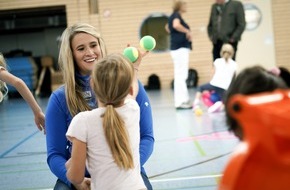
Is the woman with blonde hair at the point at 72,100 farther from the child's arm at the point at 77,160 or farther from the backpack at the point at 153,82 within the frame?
the backpack at the point at 153,82

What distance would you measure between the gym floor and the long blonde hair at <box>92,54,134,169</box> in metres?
1.41

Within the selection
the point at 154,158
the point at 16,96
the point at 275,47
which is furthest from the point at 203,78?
the point at 154,158

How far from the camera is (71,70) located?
216 cm

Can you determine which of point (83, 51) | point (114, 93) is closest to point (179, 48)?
point (83, 51)

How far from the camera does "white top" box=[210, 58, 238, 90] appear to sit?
6715 mm

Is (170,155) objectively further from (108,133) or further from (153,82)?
(153,82)

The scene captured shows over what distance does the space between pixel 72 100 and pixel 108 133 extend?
0.52 metres

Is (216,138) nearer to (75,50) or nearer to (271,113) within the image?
(75,50)

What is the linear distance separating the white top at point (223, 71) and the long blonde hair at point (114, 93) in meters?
5.16

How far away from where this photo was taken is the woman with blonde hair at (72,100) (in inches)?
84.1

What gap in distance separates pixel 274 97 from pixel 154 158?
3.33m

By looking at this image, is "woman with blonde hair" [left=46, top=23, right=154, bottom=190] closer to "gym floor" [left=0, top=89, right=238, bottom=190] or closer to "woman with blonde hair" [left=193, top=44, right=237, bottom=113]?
"gym floor" [left=0, top=89, right=238, bottom=190]

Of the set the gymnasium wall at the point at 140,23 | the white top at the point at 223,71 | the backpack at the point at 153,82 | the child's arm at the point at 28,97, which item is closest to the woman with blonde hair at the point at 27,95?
the child's arm at the point at 28,97

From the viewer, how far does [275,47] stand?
1297cm
